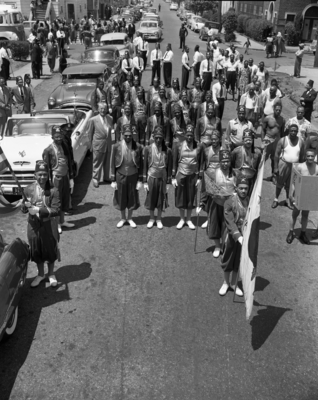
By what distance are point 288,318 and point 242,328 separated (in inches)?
26.8

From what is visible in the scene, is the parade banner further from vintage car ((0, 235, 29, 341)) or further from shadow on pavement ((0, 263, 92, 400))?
vintage car ((0, 235, 29, 341))

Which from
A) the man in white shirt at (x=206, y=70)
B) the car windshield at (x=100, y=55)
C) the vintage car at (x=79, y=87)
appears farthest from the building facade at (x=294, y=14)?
the vintage car at (x=79, y=87)

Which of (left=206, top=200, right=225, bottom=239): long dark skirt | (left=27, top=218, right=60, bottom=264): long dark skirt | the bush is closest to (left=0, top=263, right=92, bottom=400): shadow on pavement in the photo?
(left=27, top=218, right=60, bottom=264): long dark skirt

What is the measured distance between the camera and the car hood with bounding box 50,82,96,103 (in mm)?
14094

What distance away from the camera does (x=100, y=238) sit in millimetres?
8359

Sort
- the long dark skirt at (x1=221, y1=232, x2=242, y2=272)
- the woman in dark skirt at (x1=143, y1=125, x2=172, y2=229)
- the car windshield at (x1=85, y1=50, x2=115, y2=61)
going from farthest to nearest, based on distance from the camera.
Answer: the car windshield at (x1=85, y1=50, x2=115, y2=61) → the woman in dark skirt at (x1=143, y1=125, x2=172, y2=229) → the long dark skirt at (x1=221, y1=232, x2=242, y2=272)

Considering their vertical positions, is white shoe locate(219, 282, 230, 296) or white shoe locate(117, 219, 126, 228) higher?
white shoe locate(219, 282, 230, 296)

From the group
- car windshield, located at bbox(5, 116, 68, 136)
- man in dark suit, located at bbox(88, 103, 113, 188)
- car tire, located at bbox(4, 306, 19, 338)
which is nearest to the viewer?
car tire, located at bbox(4, 306, 19, 338)

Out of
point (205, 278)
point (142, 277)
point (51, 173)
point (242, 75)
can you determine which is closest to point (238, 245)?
point (205, 278)

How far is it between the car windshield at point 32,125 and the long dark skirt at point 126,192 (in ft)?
10.2

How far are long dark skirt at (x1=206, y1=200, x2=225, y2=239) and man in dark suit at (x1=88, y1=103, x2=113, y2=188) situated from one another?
3867 mm

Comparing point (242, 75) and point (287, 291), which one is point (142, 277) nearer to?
point (287, 291)

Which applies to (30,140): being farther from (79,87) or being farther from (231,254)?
(231,254)

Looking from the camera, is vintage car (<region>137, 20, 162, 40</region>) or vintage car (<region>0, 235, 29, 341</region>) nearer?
vintage car (<region>0, 235, 29, 341</region>)
